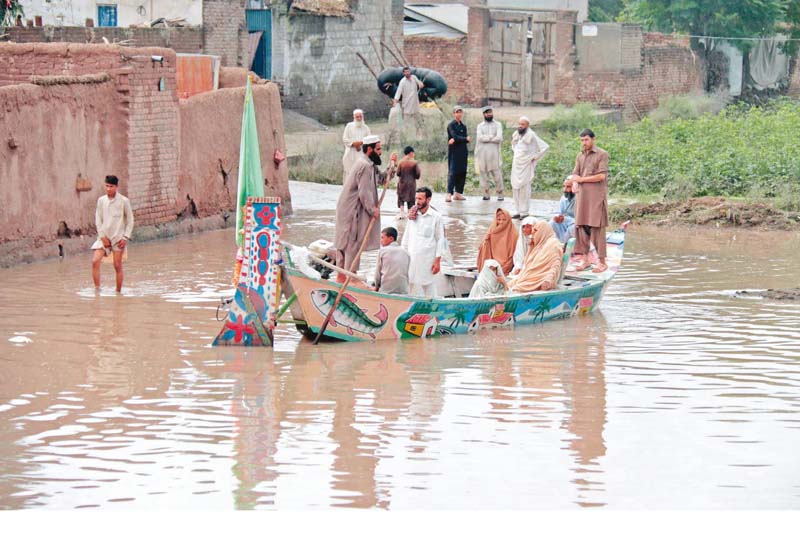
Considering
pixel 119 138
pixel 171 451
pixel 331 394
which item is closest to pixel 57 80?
pixel 119 138

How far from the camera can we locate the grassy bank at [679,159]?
21.8m

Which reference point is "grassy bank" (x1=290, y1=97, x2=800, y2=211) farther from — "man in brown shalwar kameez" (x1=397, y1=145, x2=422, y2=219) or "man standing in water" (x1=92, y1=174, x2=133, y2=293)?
"man standing in water" (x1=92, y1=174, x2=133, y2=293)

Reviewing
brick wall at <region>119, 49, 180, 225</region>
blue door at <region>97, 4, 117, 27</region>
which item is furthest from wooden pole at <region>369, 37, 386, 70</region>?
brick wall at <region>119, 49, 180, 225</region>

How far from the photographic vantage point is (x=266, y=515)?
7.01 meters

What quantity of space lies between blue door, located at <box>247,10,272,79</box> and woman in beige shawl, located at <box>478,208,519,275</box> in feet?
62.5

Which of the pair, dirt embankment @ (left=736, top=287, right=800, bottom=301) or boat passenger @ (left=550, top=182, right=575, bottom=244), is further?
boat passenger @ (left=550, top=182, right=575, bottom=244)

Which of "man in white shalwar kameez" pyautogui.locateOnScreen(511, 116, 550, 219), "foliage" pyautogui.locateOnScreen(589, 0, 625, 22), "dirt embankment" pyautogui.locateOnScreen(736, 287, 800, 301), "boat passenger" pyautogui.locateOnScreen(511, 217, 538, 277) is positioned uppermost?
"foliage" pyautogui.locateOnScreen(589, 0, 625, 22)

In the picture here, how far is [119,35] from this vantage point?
1062 inches

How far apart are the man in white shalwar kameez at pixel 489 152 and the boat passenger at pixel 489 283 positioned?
8404 millimetres

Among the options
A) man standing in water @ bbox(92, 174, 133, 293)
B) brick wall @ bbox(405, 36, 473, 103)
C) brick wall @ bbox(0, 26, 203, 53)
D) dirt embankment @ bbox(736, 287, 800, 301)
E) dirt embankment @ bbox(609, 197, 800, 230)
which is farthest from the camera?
brick wall @ bbox(405, 36, 473, 103)

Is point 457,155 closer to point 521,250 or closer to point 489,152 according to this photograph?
point 489,152

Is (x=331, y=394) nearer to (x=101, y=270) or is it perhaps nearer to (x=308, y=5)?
(x=101, y=270)

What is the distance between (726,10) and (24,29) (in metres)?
21.7

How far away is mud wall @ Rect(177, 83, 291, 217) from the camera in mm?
18594
